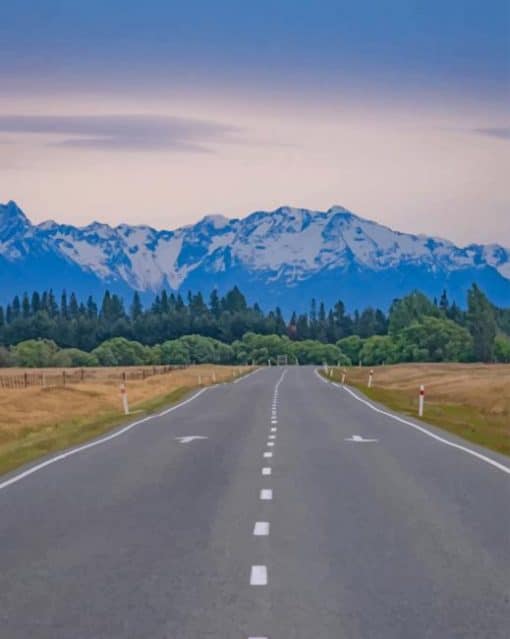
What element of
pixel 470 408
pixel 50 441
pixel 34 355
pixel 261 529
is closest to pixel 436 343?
pixel 34 355

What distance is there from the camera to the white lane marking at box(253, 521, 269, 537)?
14.2m

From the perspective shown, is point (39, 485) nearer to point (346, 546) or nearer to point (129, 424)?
point (346, 546)

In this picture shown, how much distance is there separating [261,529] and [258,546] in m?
1.18

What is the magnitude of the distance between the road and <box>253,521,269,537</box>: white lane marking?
5 cm

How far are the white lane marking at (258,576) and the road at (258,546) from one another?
33mm

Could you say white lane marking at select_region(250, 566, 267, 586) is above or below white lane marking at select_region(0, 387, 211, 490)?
below

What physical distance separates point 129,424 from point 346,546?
23.9 meters

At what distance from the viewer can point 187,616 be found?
996 cm

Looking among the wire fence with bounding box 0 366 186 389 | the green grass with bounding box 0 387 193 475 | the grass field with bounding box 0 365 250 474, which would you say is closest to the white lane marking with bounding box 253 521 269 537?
the green grass with bounding box 0 387 193 475

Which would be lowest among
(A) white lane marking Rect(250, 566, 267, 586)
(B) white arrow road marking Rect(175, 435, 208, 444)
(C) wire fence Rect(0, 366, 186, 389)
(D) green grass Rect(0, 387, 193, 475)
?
(A) white lane marking Rect(250, 566, 267, 586)

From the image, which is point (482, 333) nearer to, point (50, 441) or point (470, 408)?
point (470, 408)

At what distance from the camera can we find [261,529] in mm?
14531

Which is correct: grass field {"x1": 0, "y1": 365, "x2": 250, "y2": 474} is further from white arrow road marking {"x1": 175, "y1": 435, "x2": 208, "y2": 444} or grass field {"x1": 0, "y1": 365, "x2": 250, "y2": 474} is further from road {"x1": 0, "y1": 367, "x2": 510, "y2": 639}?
road {"x1": 0, "y1": 367, "x2": 510, "y2": 639}

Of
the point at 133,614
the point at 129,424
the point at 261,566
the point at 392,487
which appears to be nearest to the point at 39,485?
the point at 392,487
